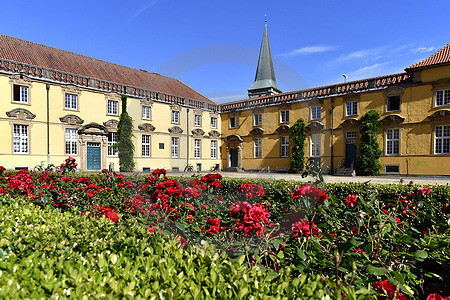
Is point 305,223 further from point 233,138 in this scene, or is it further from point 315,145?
point 233,138

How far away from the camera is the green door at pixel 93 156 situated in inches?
860

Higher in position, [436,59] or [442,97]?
[436,59]

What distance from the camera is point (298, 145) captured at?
80.7 ft

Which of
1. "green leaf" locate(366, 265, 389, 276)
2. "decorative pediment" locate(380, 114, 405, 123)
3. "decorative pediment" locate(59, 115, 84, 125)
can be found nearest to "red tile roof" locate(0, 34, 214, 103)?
"decorative pediment" locate(59, 115, 84, 125)

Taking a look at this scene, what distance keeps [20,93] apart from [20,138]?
328 centimetres

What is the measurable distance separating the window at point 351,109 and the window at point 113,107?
2089 centimetres

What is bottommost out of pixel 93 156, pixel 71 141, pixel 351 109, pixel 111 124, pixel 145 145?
pixel 93 156

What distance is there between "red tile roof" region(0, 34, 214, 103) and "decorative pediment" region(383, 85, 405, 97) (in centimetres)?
2031

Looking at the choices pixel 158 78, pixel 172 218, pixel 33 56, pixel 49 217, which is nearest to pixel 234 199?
pixel 172 218

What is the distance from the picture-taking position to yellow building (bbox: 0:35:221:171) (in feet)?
60.2

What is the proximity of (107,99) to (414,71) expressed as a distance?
83.1 ft

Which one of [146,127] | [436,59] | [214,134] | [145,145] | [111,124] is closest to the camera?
[436,59]

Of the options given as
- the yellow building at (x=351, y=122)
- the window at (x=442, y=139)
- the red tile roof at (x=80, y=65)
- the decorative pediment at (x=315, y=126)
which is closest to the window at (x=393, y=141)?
the yellow building at (x=351, y=122)

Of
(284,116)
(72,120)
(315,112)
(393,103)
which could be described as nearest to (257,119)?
(284,116)
